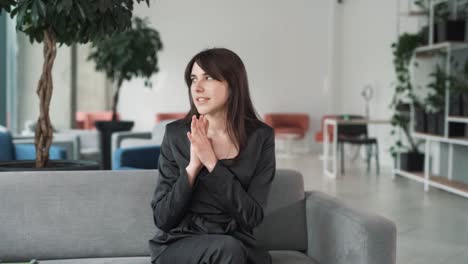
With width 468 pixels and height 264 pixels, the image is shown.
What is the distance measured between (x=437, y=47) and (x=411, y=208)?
2243 millimetres

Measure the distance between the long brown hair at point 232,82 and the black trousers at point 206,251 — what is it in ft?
1.17

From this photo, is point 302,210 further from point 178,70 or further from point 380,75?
point 178,70

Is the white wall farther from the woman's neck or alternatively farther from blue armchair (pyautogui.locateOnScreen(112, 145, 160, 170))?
the woman's neck

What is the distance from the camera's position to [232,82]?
2080 millimetres

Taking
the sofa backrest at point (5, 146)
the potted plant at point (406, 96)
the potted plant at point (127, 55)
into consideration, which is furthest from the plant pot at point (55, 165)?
the potted plant at point (406, 96)

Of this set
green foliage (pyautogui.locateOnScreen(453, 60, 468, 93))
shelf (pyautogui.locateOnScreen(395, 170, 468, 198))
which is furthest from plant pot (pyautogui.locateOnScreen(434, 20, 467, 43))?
shelf (pyautogui.locateOnScreen(395, 170, 468, 198))

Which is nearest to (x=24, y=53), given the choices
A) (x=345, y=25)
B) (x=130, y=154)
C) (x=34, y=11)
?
(x=130, y=154)

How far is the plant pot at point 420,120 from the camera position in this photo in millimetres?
7458

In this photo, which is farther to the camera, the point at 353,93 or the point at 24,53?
the point at 353,93

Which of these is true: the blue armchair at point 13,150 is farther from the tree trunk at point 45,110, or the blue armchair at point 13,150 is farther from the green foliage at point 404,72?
the green foliage at point 404,72

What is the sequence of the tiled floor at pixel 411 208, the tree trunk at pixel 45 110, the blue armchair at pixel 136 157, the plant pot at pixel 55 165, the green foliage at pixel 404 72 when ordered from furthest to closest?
the green foliage at pixel 404 72 < the blue armchair at pixel 136 157 < the tiled floor at pixel 411 208 < the tree trunk at pixel 45 110 < the plant pot at pixel 55 165

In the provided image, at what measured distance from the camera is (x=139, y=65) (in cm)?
746

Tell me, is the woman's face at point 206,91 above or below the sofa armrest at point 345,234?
above

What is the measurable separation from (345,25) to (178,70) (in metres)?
3.74
